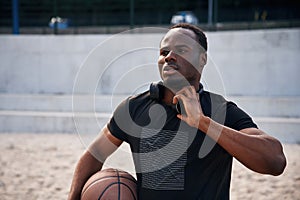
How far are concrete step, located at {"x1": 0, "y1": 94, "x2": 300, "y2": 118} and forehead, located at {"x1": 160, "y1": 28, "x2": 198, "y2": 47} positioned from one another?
166 inches

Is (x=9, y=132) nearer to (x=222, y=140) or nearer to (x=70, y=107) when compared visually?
(x=70, y=107)

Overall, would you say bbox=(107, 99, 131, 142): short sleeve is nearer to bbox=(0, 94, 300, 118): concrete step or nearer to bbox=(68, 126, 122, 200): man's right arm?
bbox=(68, 126, 122, 200): man's right arm

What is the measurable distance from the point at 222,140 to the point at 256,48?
624cm

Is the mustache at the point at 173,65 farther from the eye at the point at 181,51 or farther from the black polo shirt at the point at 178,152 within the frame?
the black polo shirt at the point at 178,152

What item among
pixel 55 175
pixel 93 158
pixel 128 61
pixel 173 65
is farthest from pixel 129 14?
pixel 173 65

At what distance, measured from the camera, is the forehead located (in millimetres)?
1819

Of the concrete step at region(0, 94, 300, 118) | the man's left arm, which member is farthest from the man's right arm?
the concrete step at region(0, 94, 300, 118)

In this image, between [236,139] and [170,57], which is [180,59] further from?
[236,139]

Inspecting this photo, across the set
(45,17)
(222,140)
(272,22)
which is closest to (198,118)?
(222,140)

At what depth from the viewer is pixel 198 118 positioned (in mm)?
1600

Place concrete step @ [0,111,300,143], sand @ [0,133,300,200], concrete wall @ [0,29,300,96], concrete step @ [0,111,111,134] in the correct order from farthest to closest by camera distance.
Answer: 1. concrete wall @ [0,29,300,96]
2. concrete step @ [0,111,111,134]
3. concrete step @ [0,111,300,143]
4. sand @ [0,133,300,200]

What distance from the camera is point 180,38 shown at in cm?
183

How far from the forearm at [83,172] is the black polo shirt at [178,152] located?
263mm

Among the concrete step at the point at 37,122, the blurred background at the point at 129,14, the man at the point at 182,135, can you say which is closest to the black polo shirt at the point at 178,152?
the man at the point at 182,135
